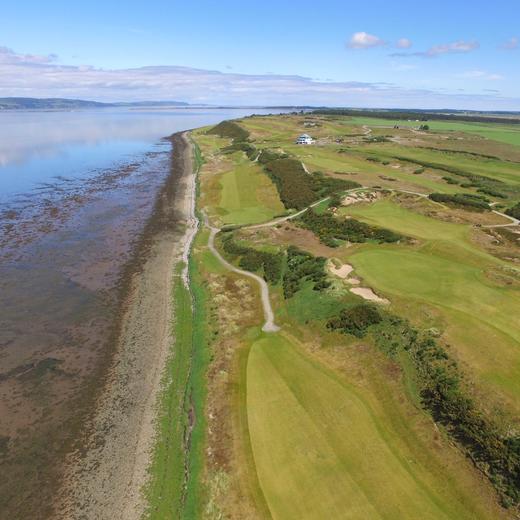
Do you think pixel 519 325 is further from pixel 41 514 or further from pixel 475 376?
pixel 41 514

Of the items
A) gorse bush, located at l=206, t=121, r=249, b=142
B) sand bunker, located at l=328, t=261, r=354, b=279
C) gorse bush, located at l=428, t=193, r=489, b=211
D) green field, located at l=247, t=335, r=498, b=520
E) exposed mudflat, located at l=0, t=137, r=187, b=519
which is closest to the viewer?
green field, located at l=247, t=335, r=498, b=520

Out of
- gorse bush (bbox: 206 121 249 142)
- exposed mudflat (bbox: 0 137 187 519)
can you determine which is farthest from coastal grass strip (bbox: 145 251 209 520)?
gorse bush (bbox: 206 121 249 142)

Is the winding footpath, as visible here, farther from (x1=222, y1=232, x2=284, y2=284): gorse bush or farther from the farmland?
(x1=222, y1=232, x2=284, y2=284): gorse bush

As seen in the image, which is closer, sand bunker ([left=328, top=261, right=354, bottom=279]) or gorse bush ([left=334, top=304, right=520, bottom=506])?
gorse bush ([left=334, top=304, right=520, bottom=506])

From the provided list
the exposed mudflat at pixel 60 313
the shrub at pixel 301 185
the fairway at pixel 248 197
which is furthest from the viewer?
the shrub at pixel 301 185

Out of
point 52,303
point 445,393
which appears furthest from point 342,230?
point 52,303

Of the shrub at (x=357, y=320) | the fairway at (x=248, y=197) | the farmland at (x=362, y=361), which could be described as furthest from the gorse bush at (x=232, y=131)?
the shrub at (x=357, y=320)

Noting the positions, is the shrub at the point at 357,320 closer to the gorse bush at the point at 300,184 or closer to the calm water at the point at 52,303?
the calm water at the point at 52,303

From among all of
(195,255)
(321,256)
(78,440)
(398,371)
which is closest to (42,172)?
(195,255)
